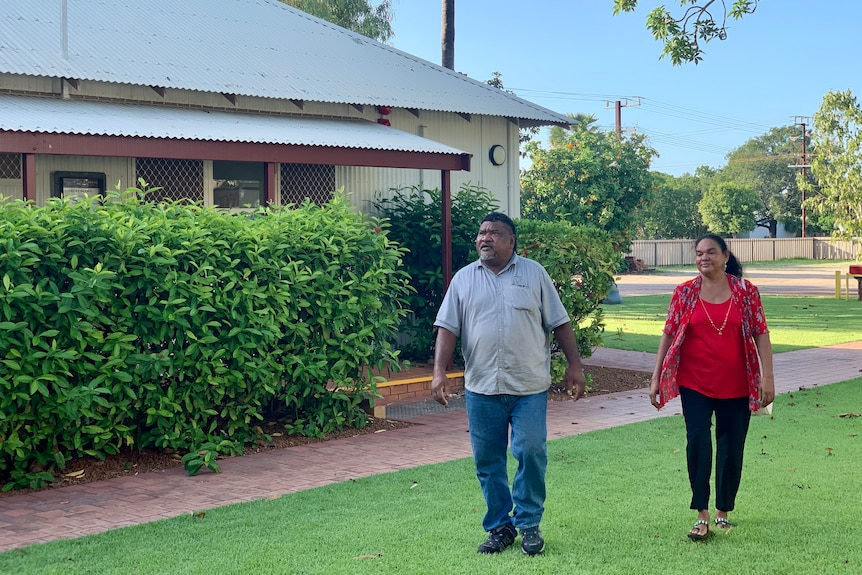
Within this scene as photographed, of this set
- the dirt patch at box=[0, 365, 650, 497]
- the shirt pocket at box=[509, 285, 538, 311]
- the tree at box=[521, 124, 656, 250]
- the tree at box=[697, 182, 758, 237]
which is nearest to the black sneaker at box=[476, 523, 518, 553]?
the shirt pocket at box=[509, 285, 538, 311]

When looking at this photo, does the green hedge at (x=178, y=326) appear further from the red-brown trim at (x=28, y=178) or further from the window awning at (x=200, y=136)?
the window awning at (x=200, y=136)

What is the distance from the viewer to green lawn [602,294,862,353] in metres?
17.4

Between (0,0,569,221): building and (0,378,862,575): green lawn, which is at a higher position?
(0,0,569,221): building

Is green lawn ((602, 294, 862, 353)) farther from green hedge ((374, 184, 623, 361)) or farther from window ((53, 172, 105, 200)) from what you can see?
window ((53, 172, 105, 200))

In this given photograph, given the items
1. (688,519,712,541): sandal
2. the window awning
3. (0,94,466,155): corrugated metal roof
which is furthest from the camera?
(0,94,466,155): corrugated metal roof

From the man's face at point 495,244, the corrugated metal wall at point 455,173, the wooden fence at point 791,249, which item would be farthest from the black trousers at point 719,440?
the wooden fence at point 791,249

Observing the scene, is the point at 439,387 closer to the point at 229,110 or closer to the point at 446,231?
the point at 446,231

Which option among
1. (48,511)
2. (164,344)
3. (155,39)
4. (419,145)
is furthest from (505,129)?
(48,511)

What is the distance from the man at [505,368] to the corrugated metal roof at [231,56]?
7014mm

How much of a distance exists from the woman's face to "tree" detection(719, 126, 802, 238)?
7040cm

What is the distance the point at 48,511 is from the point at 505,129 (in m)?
10.1

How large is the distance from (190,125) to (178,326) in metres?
3.66

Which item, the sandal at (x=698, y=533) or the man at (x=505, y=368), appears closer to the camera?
the man at (x=505, y=368)

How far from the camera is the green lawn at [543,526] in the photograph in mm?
5371
